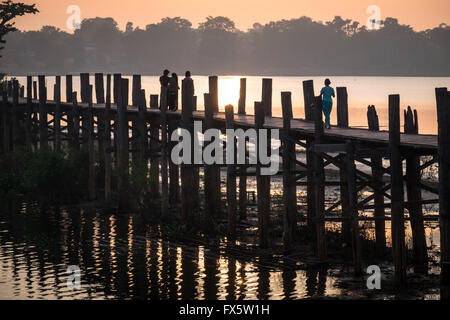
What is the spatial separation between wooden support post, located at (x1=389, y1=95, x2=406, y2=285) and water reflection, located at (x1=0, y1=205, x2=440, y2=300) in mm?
1389

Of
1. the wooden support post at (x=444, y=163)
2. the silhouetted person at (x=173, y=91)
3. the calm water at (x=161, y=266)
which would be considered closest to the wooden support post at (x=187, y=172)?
the calm water at (x=161, y=266)

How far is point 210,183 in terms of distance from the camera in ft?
86.7

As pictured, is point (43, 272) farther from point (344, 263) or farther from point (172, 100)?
point (172, 100)

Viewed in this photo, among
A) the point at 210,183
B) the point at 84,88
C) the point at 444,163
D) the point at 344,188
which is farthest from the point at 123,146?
the point at 444,163

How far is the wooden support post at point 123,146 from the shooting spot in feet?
95.8

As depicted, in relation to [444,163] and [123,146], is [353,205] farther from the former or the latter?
[123,146]

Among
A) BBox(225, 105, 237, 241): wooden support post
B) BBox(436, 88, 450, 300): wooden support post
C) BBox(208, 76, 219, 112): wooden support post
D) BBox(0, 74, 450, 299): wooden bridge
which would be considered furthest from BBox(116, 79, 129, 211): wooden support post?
BBox(436, 88, 450, 300): wooden support post

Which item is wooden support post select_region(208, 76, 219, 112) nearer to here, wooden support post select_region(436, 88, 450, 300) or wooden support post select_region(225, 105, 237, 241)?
wooden support post select_region(225, 105, 237, 241)

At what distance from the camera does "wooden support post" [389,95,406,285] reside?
59.9 ft

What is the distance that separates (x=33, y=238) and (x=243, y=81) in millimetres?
8000

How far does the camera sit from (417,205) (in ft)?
64.7

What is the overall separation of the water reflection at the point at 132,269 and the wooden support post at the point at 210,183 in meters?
1.54
